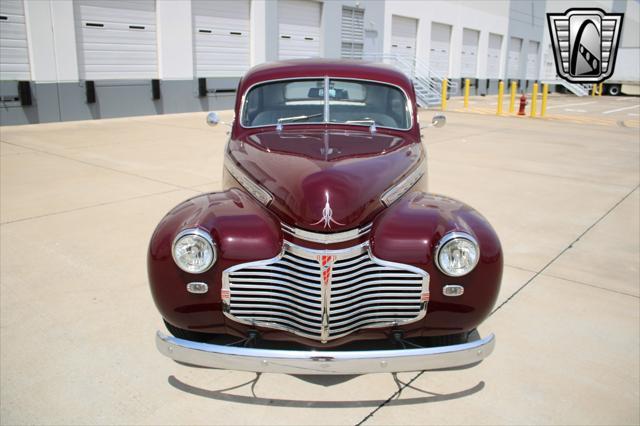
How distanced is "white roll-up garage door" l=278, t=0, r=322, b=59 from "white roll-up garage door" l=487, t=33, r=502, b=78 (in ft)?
51.6

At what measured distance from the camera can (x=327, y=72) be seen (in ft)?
13.7

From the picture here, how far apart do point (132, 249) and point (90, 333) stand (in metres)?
1.50

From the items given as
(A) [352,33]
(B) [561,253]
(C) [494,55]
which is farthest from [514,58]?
(B) [561,253]

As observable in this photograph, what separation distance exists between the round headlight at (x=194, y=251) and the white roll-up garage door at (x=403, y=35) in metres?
23.0

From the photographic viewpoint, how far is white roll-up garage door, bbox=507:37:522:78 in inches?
1369

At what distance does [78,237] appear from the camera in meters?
5.16

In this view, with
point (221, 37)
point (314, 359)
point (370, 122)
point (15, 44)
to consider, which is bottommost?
point (314, 359)

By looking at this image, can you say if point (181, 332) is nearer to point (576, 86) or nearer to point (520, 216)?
point (520, 216)

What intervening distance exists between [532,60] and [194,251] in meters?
40.4

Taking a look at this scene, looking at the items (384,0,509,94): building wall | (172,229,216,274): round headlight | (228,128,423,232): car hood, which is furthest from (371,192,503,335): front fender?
(384,0,509,94): building wall

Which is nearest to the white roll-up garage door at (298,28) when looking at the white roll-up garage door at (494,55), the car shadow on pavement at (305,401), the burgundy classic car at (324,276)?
the white roll-up garage door at (494,55)

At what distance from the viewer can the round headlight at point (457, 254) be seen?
2.69 m

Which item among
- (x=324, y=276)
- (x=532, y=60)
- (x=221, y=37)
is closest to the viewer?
(x=324, y=276)

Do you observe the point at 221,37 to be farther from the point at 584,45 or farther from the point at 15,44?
the point at 584,45
